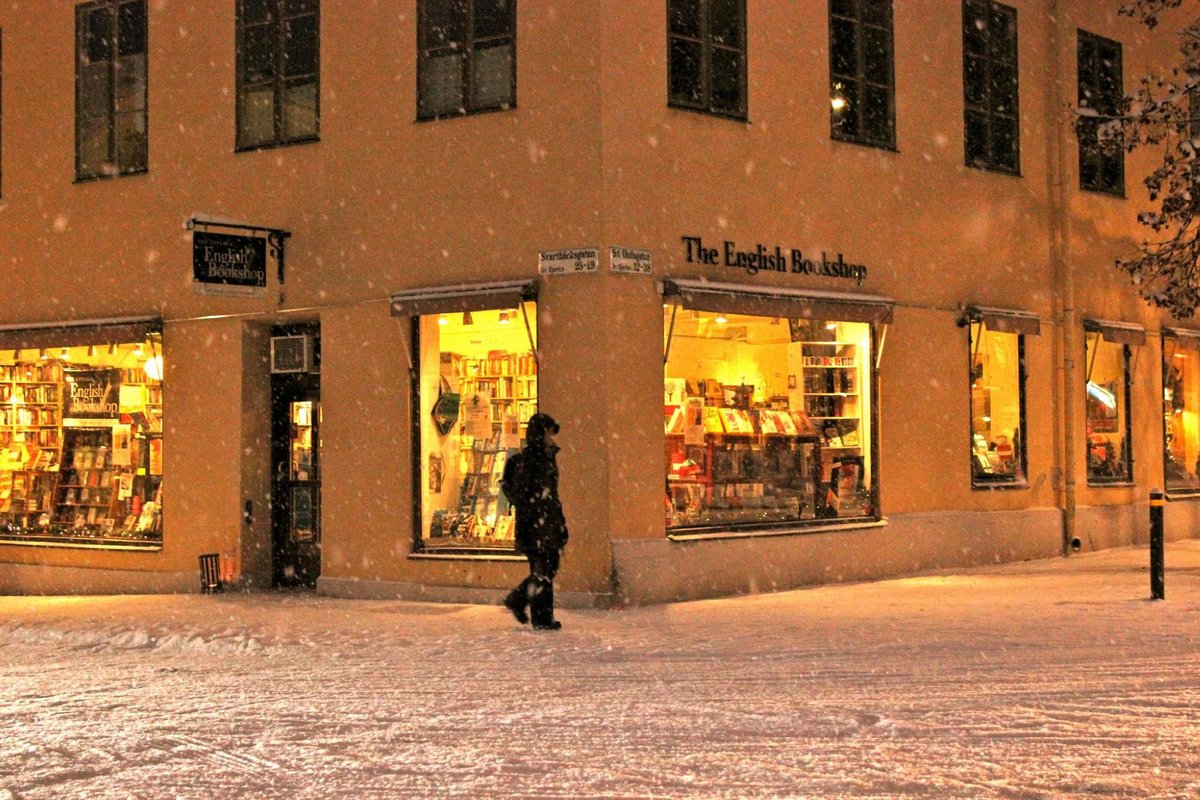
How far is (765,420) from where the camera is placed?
49.6 ft

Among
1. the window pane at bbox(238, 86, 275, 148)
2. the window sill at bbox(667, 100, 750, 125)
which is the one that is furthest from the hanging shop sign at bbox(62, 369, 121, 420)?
the window sill at bbox(667, 100, 750, 125)

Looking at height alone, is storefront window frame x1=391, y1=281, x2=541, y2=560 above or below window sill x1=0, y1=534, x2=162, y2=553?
above

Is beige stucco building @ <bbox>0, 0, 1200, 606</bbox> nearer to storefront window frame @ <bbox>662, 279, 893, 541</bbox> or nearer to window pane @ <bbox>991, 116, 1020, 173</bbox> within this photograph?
storefront window frame @ <bbox>662, 279, 893, 541</bbox>

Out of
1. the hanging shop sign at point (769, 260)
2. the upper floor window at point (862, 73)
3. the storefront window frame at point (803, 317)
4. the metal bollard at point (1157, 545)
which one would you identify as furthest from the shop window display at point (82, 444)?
the metal bollard at point (1157, 545)

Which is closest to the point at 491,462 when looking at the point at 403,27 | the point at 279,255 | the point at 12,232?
the point at 279,255

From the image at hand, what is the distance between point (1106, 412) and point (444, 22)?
10814 mm

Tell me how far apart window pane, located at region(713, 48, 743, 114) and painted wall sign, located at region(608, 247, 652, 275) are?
1968 mm

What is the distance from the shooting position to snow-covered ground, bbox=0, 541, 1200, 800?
21.8ft

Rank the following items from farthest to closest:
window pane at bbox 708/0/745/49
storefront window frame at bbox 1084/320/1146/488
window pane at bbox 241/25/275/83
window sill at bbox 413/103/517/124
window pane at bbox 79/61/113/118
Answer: storefront window frame at bbox 1084/320/1146/488, window pane at bbox 79/61/113/118, window pane at bbox 241/25/275/83, window pane at bbox 708/0/745/49, window sill at bbox 413/103/517/124

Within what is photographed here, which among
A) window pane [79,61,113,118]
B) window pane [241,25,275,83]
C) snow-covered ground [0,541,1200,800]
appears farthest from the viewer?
window pane [79,61,113,118]

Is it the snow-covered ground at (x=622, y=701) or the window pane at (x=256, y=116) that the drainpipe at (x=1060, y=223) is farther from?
the window pane at (x=256, y=116)

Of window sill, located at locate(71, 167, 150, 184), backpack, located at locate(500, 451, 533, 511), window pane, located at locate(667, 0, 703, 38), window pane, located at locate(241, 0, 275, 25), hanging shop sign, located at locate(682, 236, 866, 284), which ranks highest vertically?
window pane, located at locate(241, 0, 275, 25)

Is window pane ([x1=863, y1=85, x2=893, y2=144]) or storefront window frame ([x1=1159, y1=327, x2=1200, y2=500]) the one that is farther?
storefront window frame ([x1=1159, y1=327, x2=1200, y2=500])

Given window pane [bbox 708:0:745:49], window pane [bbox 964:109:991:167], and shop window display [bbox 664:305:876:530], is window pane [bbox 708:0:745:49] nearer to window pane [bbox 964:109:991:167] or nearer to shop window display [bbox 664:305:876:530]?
shop window display [bbox 664:305:876:530]
